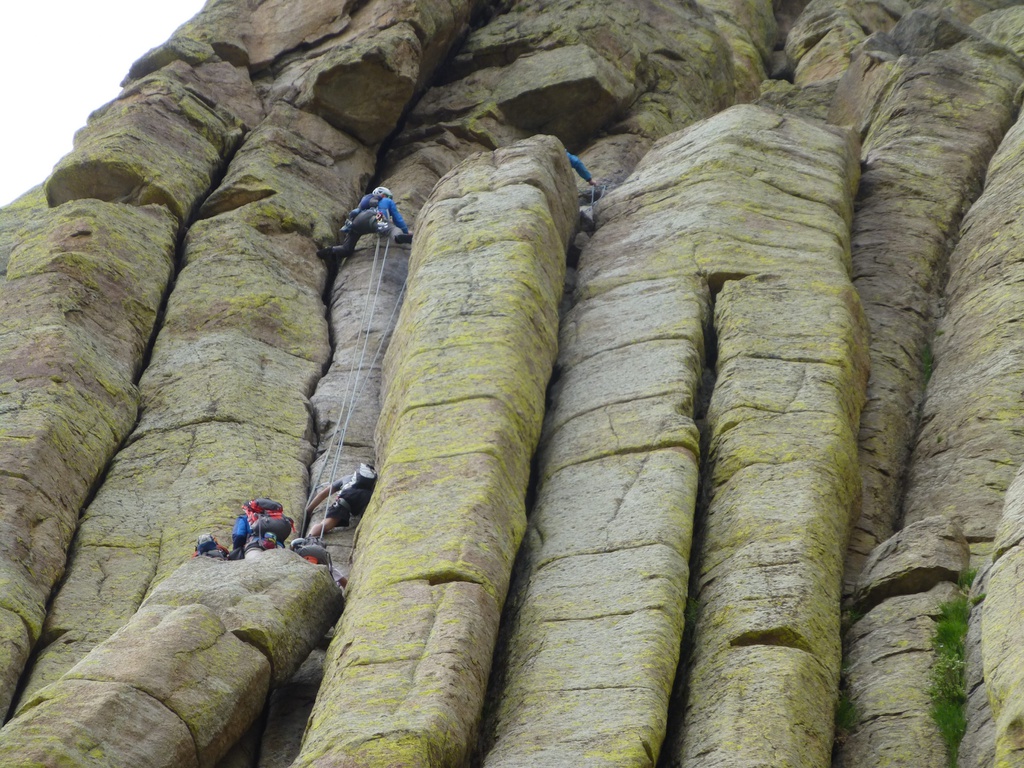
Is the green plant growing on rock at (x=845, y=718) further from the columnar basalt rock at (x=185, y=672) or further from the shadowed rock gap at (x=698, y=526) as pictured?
the columnar basalt rock at (x=185, y=672)

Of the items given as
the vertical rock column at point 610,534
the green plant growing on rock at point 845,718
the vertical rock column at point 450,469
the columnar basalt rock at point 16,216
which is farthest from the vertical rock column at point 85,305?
the green plant growing on rock at point 845,718

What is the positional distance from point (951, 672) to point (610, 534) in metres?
4.88

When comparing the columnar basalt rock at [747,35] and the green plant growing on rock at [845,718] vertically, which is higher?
the columnar basalt rock at [747,35]

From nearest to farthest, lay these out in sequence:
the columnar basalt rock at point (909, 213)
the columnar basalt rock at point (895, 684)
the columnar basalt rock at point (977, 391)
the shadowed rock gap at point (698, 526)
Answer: the columnar basalt rock at point (895, 684) < the shadowed rock gap at point (698, 526) < the columnar basalt rock at point (977, 391) < the columnar basalt rock at point (909, 213)

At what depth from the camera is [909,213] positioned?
2684 centimetres

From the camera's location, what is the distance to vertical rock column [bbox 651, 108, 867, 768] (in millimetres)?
15102

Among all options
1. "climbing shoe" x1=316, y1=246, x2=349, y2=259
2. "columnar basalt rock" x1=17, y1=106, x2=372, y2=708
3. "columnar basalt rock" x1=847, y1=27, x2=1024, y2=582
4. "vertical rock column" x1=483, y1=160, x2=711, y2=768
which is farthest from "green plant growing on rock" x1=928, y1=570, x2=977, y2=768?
"climbing shoe" x1=316, y1=246, x2=349, y2=259

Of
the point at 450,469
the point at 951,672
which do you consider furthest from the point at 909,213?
the point at 951,672

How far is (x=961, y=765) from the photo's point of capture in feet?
46.3

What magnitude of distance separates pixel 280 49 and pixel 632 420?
878 inches

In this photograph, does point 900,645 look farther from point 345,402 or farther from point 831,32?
point 831,32

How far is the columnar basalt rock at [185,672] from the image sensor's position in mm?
14594

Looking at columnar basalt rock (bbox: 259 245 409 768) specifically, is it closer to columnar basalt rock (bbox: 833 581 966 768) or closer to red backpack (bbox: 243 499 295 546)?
red backpack (bbox: 243 499 295 546)

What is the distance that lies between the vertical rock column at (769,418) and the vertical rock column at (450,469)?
2.63 m
